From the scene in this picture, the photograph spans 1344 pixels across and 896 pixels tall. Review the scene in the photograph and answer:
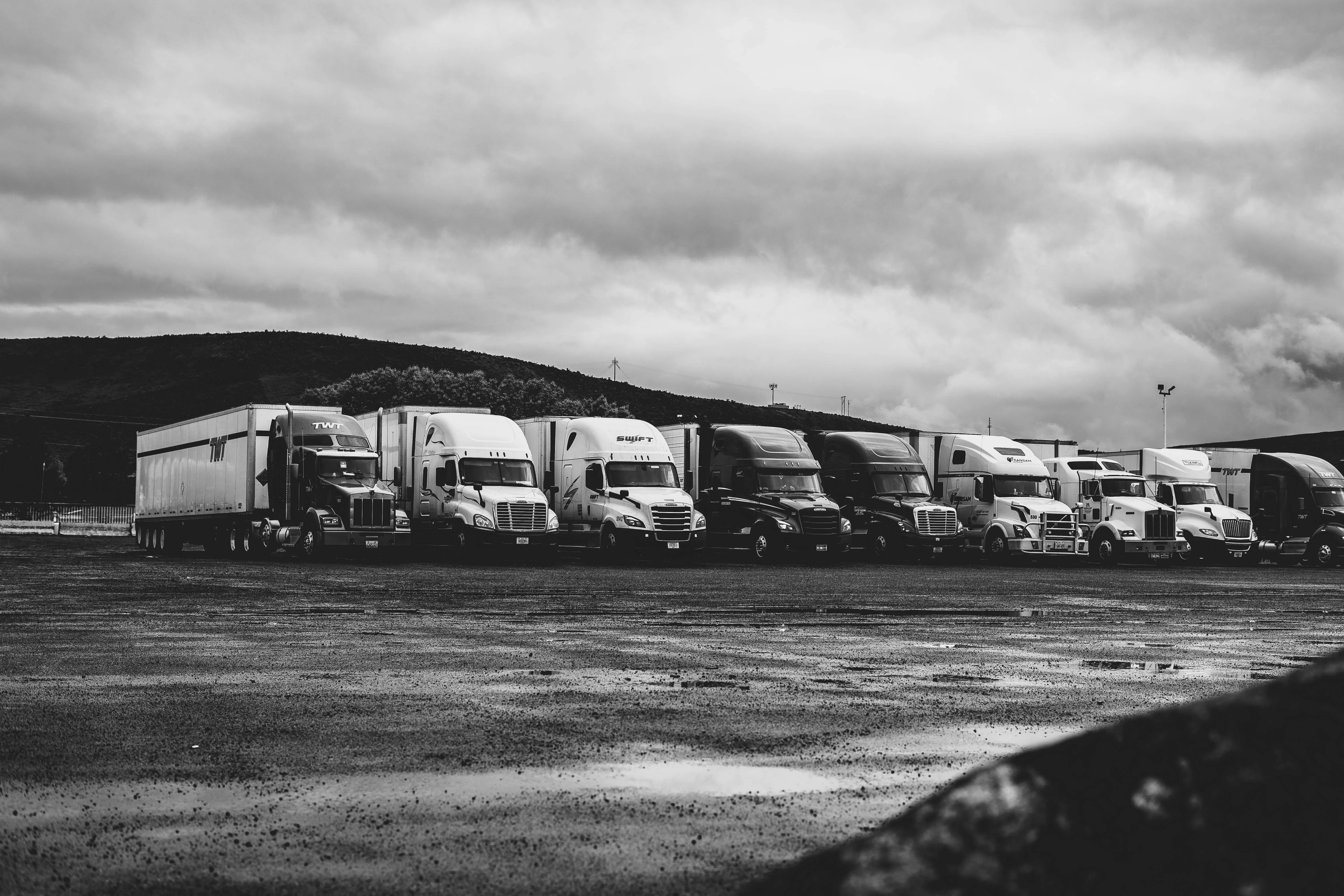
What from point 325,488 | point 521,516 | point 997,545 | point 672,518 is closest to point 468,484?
point 521,516

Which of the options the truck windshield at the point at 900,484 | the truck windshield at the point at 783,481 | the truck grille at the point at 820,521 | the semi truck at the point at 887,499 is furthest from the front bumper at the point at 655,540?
the truck windshield at the point at 900,484

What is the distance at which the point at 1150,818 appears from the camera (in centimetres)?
179

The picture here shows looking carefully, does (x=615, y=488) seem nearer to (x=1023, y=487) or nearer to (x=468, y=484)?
(x=468, y=484)

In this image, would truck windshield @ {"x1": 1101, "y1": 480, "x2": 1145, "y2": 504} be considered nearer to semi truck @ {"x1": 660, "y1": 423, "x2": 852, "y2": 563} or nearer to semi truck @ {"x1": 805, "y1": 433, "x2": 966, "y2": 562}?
semi truck @ {"x1": 805, "y1": 433, "x2": 966, "y2": 562}

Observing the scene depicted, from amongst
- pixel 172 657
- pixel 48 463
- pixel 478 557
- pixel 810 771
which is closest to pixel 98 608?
pixel 172 657

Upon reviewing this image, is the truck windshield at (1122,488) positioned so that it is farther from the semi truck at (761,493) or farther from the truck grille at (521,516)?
the truck grille at (521,516)

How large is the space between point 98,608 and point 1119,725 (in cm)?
1739

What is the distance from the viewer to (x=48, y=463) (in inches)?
5054

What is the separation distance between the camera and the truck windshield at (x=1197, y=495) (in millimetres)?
44156

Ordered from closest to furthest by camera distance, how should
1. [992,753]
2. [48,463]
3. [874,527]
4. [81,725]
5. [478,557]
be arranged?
[992,753] → [81,725] → [478,557] → [874,527] → [48,463]

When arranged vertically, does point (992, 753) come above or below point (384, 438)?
below

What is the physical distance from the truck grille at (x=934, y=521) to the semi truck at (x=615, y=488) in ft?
20.5

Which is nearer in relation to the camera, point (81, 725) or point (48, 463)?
point (81, 725)

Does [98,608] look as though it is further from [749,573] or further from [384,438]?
[384,438]
